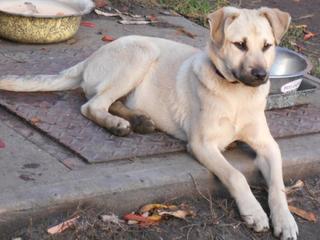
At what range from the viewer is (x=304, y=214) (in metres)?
4.56

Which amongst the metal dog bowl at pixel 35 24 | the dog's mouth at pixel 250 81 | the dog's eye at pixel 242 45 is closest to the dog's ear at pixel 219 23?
the dog's eye at pixel 242 45

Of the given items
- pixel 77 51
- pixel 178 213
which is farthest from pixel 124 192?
pixel 77 51

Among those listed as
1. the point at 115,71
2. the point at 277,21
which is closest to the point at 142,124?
the point at 115,71

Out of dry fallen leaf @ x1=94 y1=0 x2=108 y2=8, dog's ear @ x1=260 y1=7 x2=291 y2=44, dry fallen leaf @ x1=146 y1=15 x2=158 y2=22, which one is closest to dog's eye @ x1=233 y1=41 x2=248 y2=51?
dog's ear @ x1=260 y1=7 x2=291 y2=44

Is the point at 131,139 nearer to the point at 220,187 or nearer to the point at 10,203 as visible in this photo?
the point at 220,187

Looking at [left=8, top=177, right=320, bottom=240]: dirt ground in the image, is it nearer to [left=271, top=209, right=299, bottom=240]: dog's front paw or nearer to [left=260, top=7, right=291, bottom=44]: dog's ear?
[left=271, top=209, right=299, bottom=240]: dog's front paw

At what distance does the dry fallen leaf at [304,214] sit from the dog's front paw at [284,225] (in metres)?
0.26

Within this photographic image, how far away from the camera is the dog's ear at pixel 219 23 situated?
4555 millimetres

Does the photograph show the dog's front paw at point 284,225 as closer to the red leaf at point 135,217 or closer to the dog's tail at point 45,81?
the red leaf at point 135,217

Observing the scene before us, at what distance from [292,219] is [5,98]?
230cm

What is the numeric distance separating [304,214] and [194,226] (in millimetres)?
801

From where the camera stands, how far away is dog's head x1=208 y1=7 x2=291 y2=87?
4.47m

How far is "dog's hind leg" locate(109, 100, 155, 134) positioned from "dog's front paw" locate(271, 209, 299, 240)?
116cm

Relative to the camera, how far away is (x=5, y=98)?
17.4 feet
